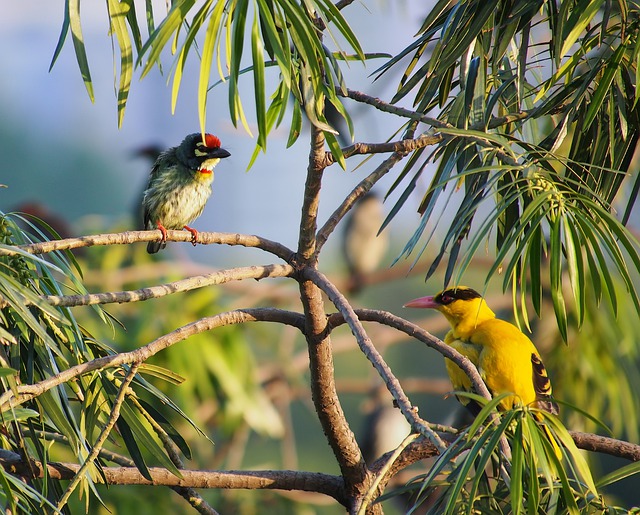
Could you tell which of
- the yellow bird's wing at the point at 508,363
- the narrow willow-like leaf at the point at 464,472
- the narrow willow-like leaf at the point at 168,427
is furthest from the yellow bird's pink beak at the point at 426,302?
the narrow willow-like leaf at the point at 464,472

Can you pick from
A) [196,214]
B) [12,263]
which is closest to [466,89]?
[12,263]

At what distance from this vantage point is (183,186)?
2533 millimetres

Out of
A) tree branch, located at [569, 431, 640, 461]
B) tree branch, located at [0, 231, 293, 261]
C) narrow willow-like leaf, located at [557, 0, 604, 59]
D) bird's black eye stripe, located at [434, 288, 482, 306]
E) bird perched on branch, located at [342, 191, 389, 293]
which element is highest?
narrow willow-like leaf, located at [557, 0, 604, 59]

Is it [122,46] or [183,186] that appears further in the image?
[183,186]

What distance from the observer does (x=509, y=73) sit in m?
1.49

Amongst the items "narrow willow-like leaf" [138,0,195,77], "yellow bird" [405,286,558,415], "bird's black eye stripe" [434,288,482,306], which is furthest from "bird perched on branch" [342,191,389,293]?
"narrow willow-like leaf" [138,0,195,77]

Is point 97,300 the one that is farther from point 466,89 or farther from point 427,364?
point 427,364

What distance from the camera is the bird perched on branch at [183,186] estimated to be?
2525 millimetres

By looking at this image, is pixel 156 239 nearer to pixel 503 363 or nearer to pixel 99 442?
pixel 99 442

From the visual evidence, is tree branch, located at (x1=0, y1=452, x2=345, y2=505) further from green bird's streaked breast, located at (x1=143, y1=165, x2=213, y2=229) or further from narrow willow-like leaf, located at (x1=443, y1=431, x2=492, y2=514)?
green bird's streaked breast, located at (x1=143, y1=165, x2=213, y2=229)

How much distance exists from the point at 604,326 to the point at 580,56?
9.45 feet

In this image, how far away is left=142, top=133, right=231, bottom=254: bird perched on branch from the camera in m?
2.53

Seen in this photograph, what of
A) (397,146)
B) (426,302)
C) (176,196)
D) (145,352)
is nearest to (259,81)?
(397,146)

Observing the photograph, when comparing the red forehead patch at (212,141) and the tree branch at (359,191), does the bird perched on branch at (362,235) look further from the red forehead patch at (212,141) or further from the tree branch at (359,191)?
the tree branch at (359,191)
